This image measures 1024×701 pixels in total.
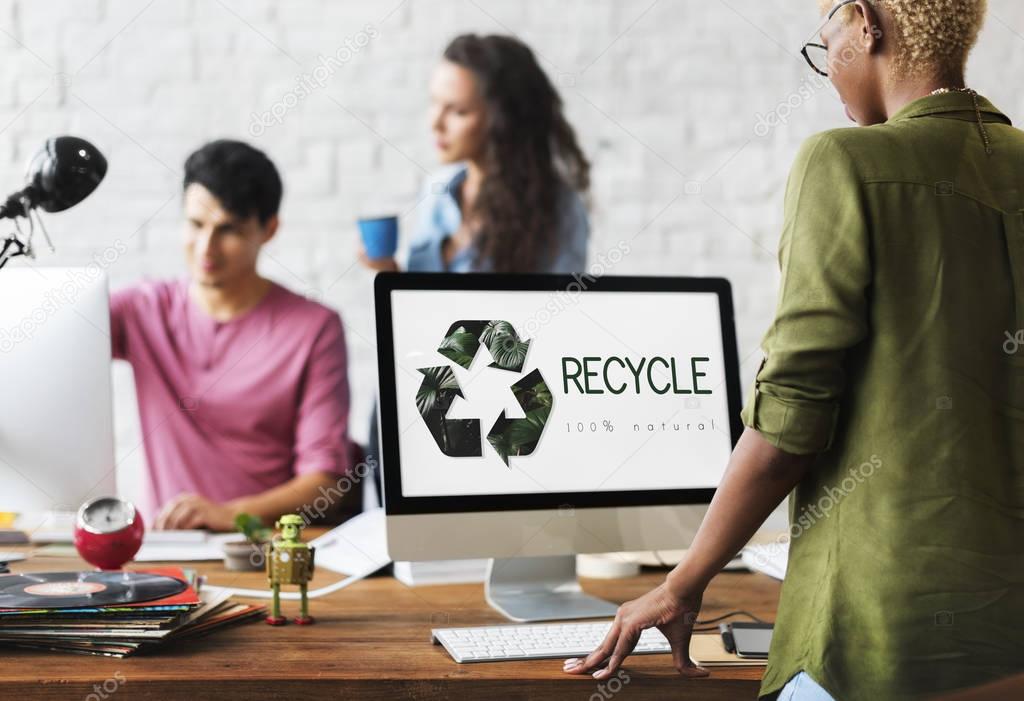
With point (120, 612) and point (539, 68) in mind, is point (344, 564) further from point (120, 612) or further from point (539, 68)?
point (539, 68)

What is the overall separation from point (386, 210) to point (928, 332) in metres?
2.19

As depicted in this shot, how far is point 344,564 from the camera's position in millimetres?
1520

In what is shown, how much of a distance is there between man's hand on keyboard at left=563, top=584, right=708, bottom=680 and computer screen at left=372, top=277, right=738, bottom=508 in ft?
1.03

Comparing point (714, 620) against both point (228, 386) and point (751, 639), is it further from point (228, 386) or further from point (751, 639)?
point (228, 386)

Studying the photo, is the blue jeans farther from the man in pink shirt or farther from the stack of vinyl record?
the man in pink shirt

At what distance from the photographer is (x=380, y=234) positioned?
7.36 feet

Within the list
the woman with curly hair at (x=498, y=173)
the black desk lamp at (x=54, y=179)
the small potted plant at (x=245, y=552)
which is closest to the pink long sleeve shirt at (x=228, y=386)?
the woman with curly hair at (x=498, y=173)

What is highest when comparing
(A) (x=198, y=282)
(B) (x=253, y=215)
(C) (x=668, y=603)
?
(B) (x=253, y=215)

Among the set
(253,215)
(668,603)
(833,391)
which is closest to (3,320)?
(668,603)

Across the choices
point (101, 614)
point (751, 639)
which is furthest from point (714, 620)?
point (101, 614)

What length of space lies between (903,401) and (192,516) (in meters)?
1.44

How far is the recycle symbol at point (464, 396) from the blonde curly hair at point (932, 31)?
0.60 meters

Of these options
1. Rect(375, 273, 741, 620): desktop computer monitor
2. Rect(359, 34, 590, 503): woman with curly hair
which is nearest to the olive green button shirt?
→ Rect(375, 273, 741, 620): desktop computer monitor

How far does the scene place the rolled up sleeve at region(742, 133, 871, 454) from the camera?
2.73ft
